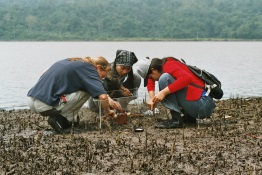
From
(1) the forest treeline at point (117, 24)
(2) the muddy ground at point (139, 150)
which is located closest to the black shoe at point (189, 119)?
(2) the muddy ground at point (139, 150)

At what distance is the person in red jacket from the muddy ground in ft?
0.94

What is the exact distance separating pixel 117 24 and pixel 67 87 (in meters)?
123

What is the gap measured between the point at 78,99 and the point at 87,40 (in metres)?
113

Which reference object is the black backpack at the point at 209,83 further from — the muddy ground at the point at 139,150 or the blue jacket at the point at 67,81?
the blue jacket at the point at 67,81

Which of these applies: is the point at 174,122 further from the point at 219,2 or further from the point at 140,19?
the point at 219,2

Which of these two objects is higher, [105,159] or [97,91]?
[97,91]

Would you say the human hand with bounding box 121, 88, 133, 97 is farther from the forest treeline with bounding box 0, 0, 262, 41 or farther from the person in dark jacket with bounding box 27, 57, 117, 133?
the forest treeline with bounding box 0, 0, 262, 41

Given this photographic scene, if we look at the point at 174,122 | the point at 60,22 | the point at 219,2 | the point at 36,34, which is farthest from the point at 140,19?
the point at 174,122

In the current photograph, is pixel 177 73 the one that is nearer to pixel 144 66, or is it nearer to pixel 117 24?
pixel 144 66

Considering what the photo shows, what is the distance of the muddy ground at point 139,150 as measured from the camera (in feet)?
16.3

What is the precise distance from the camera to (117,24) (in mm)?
127812

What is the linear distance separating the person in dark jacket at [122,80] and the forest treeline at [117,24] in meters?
110

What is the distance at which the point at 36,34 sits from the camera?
386ft

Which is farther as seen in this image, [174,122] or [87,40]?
[87,40]
